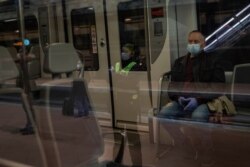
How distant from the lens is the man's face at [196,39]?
2785mm

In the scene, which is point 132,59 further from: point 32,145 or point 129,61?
point 32,145

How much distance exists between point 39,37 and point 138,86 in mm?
953

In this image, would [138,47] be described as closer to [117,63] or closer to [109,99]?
[117,63]

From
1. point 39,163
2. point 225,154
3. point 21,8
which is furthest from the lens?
point 225,154

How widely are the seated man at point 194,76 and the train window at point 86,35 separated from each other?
0.60 meters

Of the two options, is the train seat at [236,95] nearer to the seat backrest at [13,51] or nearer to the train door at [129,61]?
the train door at [129,61]

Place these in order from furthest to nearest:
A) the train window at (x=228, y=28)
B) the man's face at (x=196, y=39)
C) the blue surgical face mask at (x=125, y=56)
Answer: the blue surgical face mask at (x=125, y=56) → the man's face at (x=196, y=39) → the train window at (x=228, y=28)

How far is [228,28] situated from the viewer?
2.72 metres

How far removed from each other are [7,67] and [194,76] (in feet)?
3.78

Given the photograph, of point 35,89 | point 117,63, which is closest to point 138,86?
point 117,63

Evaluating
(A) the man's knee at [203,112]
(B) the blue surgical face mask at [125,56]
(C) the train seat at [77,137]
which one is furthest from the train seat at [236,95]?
(C) the train seat at [77,137]

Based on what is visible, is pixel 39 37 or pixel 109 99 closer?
pixel 39 37

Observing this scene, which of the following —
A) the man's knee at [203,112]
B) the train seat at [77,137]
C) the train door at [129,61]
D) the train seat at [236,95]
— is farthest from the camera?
the train door at [129,61]

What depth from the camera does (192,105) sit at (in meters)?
2.30
